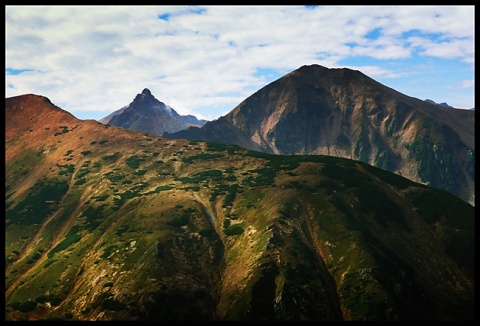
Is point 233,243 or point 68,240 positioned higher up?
point 233,243

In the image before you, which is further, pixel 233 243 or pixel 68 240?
pixel 68 240

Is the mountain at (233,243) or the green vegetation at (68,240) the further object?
the green vegetation at (68,240)

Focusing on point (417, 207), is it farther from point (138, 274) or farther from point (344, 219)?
point (138, 274)

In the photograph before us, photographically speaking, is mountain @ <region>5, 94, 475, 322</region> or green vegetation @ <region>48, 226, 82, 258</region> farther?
green vegetation @ <region>48, 226, 82, 258</region>

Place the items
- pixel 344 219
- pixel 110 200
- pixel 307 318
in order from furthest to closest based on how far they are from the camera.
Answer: pixel 110 200
pixel 344 219
pixel 307 318

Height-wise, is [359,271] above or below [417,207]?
below
